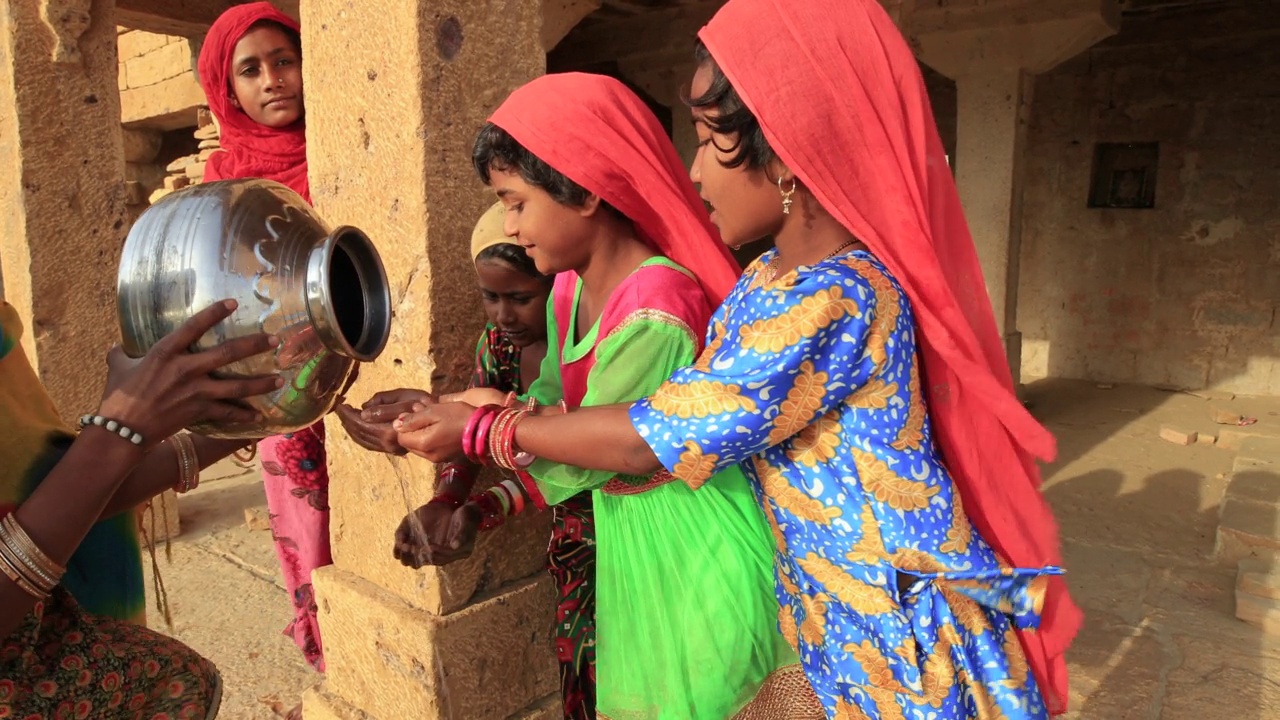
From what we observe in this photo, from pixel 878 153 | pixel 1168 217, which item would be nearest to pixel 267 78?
pixel 878 153

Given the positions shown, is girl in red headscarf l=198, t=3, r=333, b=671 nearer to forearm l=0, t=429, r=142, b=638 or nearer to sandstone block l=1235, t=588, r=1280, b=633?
forearm l=0, t=429, r=142, b=638

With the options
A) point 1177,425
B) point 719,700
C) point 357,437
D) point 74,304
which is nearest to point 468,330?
point 357,437

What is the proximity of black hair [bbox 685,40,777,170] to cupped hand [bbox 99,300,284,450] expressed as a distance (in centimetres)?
70

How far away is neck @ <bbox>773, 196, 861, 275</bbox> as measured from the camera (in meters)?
1.24

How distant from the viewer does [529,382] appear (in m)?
1.82

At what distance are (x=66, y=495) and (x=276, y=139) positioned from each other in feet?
5.34

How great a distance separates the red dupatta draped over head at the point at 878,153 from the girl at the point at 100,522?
776 millimetres

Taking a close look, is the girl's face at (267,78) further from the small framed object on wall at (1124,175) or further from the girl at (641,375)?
the small framed object on wall at (1124,175)

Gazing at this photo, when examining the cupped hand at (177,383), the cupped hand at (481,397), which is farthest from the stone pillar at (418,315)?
the cupped hand at (177,383)

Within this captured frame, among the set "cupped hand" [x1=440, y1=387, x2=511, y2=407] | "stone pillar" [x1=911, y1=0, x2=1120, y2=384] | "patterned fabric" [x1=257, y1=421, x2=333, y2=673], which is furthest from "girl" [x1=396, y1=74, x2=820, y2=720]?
"stone pillar" [x1=911, y1=0, x2=1120, y2=384]

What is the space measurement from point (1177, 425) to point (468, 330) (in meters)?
6.63

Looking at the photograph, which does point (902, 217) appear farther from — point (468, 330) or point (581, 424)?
point (468, 330)

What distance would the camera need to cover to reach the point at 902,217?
3.82 feet

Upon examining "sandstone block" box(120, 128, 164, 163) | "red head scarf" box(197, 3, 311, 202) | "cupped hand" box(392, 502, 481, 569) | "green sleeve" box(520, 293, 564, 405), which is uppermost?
"sandstone block" box(120, 128, 164, 163)
